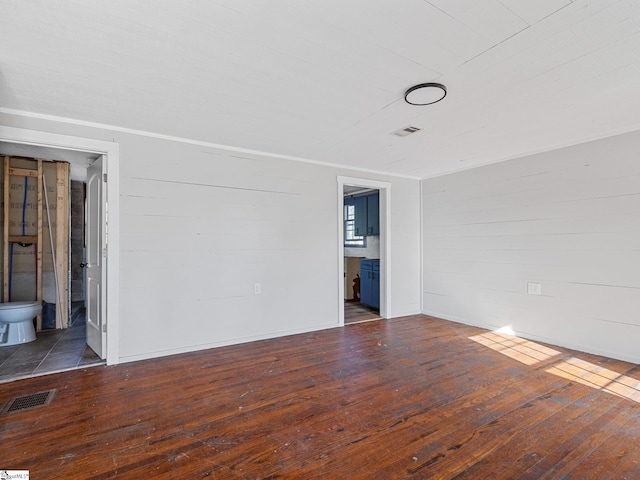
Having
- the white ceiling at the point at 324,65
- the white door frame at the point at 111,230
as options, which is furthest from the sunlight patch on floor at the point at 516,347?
the white door frame at the point at 111,230

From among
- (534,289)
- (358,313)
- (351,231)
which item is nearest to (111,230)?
(358,313)

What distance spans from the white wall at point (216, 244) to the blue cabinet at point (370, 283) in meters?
1.37

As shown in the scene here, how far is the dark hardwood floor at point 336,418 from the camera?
68.2 inches

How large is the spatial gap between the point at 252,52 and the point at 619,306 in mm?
4214

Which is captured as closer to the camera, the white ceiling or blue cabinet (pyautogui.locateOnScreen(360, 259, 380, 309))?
the white ceiling

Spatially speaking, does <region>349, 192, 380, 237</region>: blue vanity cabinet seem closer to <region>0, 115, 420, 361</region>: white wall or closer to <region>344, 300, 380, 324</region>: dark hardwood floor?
<region>0, 115, 420, 361</region>: white wall

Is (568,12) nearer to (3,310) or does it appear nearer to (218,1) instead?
(218,1)

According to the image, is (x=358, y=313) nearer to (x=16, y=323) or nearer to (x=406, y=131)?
(x=406, y=131)

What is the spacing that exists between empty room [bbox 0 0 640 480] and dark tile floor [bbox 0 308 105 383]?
0.12ft

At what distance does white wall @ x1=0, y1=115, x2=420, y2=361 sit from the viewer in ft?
10.7

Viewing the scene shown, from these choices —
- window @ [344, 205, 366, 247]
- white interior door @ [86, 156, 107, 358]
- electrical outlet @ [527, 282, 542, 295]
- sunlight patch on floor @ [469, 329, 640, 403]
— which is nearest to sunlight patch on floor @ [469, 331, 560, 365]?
sunlight patch on floor @ [469, 329, 640, 403]

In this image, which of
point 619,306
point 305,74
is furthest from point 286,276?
point 619,306

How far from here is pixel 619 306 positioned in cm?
326

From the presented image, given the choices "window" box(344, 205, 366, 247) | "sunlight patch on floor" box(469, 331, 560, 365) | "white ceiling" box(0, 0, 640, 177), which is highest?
"white ceiling" box(0, 0, 640, 177)
